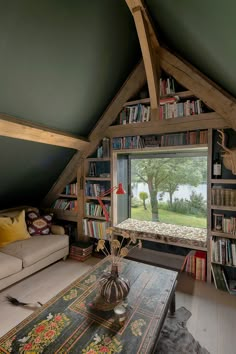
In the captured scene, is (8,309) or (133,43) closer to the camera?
(8,309)

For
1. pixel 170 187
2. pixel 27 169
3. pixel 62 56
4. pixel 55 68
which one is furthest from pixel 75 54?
pixel 170 187

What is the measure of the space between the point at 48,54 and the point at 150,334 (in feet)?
8.20

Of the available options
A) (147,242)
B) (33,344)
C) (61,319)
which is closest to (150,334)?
(61,319)

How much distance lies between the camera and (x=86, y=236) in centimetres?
350

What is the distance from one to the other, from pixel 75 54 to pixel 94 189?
6.75 feet

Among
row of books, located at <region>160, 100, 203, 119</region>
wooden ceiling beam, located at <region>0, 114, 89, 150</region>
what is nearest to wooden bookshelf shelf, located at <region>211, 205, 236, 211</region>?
row of books, located at <region>160, 100, 203, 119</region>

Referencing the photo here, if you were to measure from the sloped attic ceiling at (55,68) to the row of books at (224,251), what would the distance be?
267 centimetres

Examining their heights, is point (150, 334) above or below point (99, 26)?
below

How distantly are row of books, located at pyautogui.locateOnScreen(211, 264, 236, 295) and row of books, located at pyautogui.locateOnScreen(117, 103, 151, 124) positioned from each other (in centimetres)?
231

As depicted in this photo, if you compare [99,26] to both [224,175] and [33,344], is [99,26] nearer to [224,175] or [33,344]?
[224,175]

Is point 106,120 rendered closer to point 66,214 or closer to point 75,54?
point 75,54

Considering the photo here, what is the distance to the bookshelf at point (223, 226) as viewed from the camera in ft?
7.98

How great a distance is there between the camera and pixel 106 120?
3.21 meters

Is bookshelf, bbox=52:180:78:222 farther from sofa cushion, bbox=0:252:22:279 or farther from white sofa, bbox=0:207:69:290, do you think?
sofa cushion, bbox=0:252:22:279
